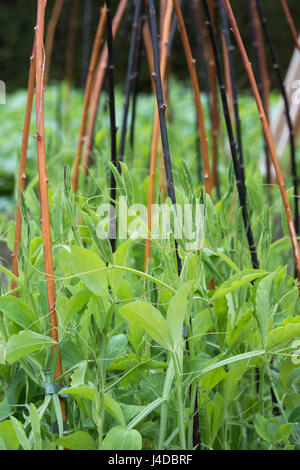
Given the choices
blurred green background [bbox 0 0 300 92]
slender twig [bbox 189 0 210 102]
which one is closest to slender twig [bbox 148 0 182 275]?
slender twig [bbox 189 0 210 102]

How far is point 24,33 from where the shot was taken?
191 inches

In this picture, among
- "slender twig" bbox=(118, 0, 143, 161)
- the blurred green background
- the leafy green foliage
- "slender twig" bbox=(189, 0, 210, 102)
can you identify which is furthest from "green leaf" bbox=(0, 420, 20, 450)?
the blurred green background

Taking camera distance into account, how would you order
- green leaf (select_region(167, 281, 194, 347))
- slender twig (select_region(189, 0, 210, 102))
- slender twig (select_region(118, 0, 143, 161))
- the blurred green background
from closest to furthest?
1. green leaf (select_region(167, 281, 194, 347))
2. slender twig (select_region(118, 0, 143, 161))
3. slender twig (select_region(189, 0, 210, 102))
4. the blurred green background

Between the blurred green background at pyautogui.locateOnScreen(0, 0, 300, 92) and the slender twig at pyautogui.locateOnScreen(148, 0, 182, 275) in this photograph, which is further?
the blurred green background at pyautogui.locateOnScreen(0, 0, 300, 92)

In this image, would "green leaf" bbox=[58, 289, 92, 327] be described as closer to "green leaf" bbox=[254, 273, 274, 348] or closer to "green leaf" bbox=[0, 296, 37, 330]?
"green leaf" bbox=[0, 296, 37, 330]

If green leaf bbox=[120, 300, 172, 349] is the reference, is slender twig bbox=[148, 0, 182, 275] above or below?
above

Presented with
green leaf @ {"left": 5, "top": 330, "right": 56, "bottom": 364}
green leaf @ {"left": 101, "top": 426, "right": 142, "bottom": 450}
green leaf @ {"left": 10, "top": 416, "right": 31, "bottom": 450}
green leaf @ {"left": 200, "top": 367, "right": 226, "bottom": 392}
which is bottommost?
green leaf @ {"left": 101, "top": 426, "right": 142, "bottom": 450}

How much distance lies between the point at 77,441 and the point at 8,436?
0.06m

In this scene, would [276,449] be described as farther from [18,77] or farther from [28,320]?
[18,77]

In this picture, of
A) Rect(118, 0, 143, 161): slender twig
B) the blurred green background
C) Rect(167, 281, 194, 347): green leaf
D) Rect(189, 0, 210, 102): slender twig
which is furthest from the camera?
the blurred green background

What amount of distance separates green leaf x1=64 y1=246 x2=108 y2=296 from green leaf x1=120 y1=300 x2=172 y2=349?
40 mm

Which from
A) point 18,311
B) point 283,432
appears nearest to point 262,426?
point 283,432

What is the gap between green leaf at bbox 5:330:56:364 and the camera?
43 cm
